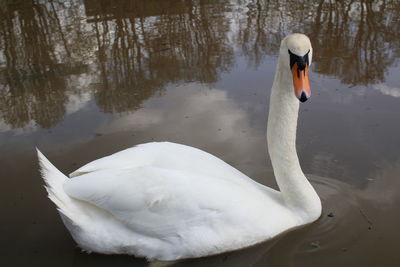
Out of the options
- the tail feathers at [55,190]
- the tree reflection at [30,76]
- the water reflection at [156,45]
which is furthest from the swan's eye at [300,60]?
the tree reflection at [30,76]

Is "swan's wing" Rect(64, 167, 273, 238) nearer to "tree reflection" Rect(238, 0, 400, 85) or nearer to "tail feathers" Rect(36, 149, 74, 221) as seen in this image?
"tail feathers" Rect(36, 149, 74, 221)

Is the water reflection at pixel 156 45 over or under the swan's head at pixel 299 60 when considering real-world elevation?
under

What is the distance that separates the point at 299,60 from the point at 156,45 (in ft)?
19.5

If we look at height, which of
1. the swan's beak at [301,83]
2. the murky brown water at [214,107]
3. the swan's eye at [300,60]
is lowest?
the murky brown water at [214,107]

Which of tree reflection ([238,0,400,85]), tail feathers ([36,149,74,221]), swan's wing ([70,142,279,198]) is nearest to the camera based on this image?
tail feathers ([36,149,74,221])

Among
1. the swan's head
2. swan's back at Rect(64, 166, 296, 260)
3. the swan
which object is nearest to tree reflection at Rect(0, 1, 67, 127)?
the swan

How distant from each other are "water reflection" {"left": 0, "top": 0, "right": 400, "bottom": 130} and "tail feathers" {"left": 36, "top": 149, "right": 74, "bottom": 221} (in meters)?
2.67

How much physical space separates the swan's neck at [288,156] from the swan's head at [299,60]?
0.29m

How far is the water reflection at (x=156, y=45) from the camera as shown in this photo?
21.9ft

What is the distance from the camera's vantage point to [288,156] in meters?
3.49

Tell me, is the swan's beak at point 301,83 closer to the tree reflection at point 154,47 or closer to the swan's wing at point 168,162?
the swan's wing at point 168,162

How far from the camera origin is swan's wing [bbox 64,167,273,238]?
3057 millimetres

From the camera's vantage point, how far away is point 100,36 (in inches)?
377

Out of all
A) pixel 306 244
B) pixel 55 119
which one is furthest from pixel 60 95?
pixel 306 244
